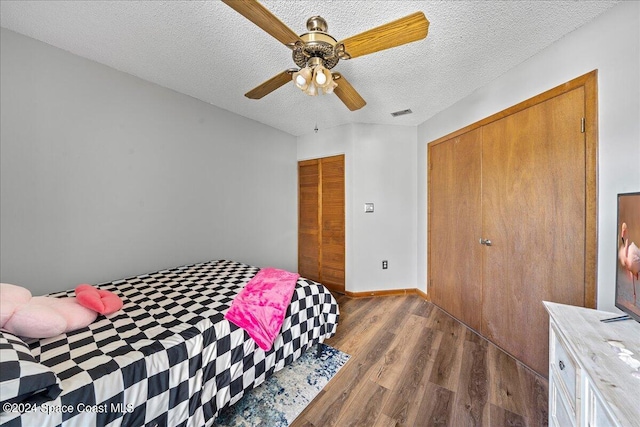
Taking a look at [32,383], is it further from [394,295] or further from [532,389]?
[394,295]

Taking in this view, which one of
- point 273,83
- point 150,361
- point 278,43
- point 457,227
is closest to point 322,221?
point 457,227

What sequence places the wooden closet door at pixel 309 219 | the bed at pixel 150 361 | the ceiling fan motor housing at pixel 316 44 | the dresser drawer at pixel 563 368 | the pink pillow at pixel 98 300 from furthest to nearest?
the wooden closet door at pixel 309 219 < the pink pillow at pixel 98 300 < the ceiling fan motor housing at pixel 316 44 < the dresser drawer at pixel 563 368 < the bed at pixel 150 361

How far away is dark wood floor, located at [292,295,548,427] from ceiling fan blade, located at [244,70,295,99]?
2.13 metres

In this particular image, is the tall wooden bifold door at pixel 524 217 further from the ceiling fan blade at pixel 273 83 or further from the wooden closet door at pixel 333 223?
the ceiling fan blade at pixel 273 83

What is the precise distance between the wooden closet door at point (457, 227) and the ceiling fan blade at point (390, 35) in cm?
154

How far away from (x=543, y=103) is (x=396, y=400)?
237cm

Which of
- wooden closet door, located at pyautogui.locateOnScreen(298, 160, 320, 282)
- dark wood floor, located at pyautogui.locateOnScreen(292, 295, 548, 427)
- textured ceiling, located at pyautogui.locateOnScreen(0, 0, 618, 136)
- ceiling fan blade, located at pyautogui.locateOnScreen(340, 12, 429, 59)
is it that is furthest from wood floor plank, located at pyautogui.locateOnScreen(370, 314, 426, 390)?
textured ceiling, located at pyautogui.locateOnScreen(0, 0, 618, 136)

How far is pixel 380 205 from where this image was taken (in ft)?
10.6

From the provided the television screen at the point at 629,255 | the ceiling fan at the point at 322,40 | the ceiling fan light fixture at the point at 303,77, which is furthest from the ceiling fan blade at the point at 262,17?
the television screen at the point at 629,255

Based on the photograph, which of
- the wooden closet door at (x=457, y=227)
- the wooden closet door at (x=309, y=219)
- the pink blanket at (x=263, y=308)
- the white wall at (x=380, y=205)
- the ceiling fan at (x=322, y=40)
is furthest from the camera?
the wooden closet door at (x=309, y=219)

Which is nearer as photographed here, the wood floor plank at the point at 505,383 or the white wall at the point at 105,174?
the wood floor plank at the point at 505,383

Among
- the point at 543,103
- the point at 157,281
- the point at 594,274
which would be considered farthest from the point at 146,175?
the point at 594,274

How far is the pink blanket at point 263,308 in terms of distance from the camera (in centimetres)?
141

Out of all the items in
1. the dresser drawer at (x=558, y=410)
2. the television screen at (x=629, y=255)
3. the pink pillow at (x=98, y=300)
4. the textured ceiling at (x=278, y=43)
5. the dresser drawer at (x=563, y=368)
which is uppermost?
the textured ceiling at (x=278, y=43)
